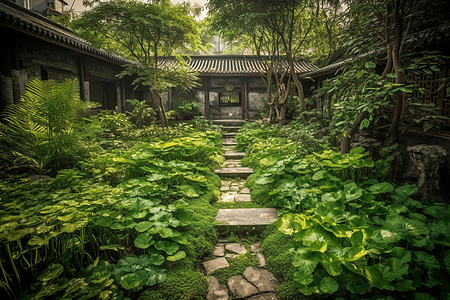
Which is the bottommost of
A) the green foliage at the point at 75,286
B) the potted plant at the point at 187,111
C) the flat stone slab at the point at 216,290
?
the flat stone slab at the point at 216,290

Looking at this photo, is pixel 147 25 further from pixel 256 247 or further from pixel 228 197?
pixel 256 247

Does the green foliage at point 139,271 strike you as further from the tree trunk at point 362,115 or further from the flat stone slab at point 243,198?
the tree trunk at point 362,115

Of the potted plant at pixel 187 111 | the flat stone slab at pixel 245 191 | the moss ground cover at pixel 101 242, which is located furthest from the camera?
the potted plant at pixel 187 111

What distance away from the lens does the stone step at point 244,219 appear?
3.06m

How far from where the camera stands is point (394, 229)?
7.24 ft

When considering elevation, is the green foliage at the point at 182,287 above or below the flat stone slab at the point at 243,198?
below

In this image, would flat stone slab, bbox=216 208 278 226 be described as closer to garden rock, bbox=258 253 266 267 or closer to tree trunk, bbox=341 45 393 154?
garden rock, bbox=258 253 266 267

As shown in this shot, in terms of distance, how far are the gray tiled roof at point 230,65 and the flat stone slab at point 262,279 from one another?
13.0m

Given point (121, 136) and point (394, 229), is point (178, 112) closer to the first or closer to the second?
point (121, 136)

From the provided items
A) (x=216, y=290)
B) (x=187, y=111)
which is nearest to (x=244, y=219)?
(x=216, y=290)

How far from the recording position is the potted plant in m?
14.5

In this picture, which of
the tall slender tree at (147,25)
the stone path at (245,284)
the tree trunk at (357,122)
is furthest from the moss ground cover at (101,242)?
the tall slender tree at (147,25)

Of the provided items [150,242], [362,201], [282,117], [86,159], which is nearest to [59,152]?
[86,159]

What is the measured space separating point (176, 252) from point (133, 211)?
68 cm
